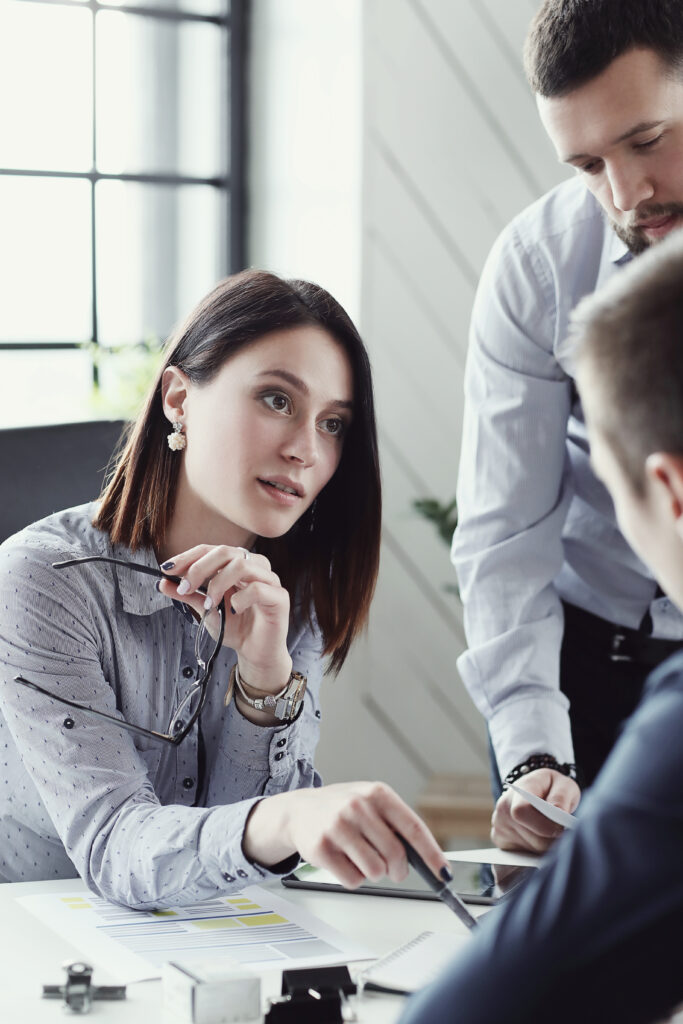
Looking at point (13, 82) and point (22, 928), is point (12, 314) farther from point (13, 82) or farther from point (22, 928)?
point (22, 928)

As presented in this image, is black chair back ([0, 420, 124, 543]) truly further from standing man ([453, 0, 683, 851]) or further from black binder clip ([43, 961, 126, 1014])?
black binder clip ([43, 961, 126, 1014])

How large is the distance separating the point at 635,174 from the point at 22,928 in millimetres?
1063

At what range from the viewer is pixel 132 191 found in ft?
10.0

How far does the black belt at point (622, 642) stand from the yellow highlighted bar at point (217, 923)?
0.82m

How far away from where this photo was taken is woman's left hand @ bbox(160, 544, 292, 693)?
1.37 metres

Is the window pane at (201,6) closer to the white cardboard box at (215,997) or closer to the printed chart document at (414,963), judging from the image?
the printed chart document at (414,963)

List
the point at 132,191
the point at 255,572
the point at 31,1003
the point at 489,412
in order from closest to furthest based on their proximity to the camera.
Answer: the point at 31,1003, the point at 255,572, the point at 489,412, the point at 132,191

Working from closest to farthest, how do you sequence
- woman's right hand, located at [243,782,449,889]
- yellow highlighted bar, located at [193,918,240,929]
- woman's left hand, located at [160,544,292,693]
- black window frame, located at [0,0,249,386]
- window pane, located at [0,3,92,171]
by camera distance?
woman's right hand, located at [243,782,449,889] → yellow highlighted bar, located at [193,918,240,929] → woman's left hand, located at [160,544,292,693] → window pane, located at [0,3,92,171] → black window frame, located at [0,0,249,386]

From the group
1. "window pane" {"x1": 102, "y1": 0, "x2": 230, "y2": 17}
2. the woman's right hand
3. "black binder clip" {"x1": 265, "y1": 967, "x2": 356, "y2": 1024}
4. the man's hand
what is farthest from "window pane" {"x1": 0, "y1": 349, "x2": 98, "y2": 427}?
"black binder clip" {"x1": 265, "y1": 967, "x2": 356, "y2": 1024}

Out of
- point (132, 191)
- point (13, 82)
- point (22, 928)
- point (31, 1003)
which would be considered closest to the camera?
point (31, 1003)

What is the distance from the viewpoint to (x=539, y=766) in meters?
1.61

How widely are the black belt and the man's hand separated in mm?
323

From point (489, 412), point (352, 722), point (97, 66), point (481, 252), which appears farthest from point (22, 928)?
point (97, 66)

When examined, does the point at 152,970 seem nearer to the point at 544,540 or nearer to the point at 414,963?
the point at 414,963
